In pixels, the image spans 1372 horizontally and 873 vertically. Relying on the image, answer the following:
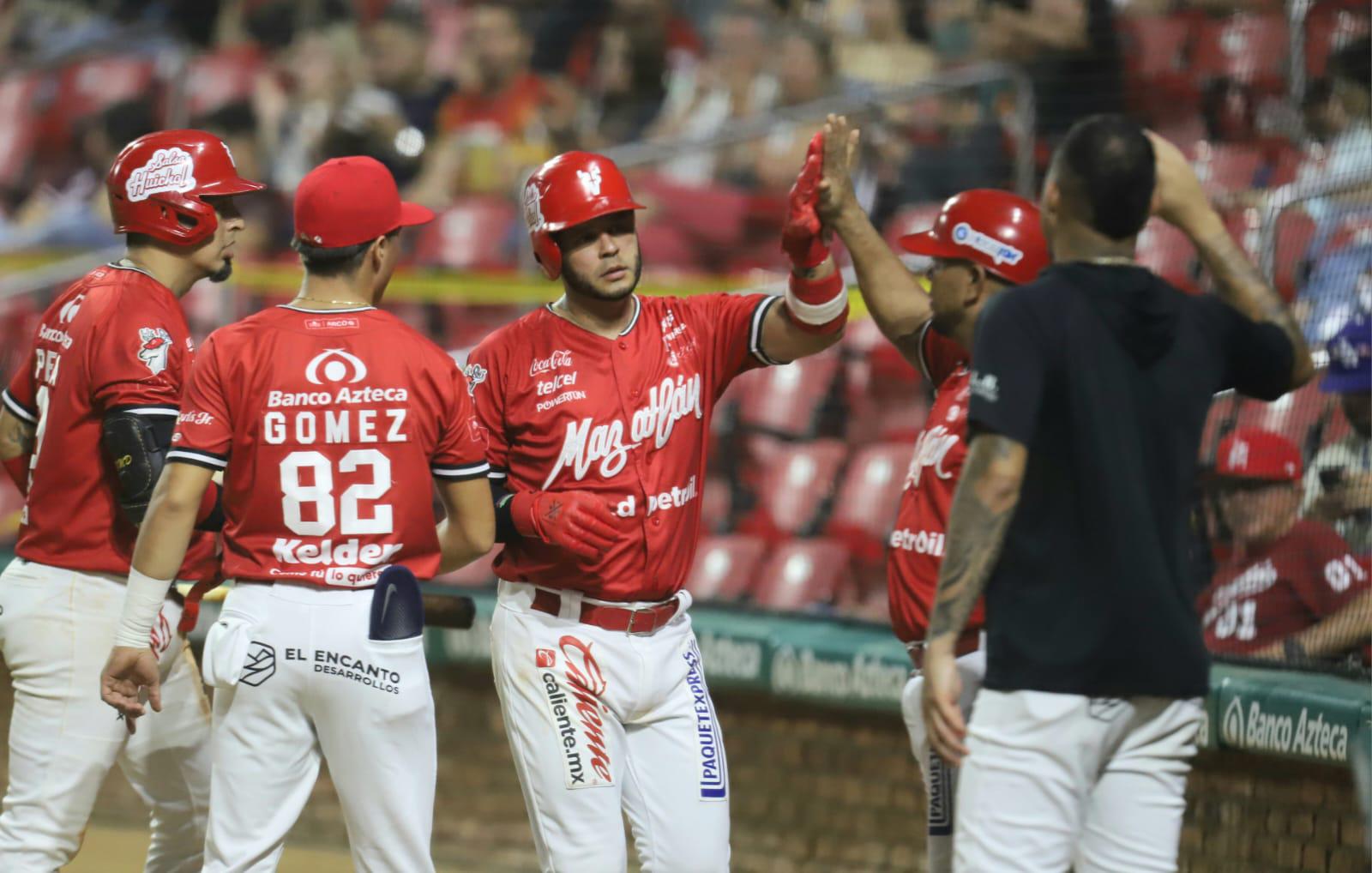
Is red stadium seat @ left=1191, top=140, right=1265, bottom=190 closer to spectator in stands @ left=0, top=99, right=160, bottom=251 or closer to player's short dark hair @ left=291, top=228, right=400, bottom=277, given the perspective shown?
player's short dark hair @ left=291, top=228, right=400, bottom=277

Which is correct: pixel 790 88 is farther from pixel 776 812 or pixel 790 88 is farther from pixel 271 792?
pixel 271 792

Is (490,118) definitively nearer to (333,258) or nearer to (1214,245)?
Answer: (333,258)

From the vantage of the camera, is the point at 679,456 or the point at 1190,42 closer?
the point at 679,456

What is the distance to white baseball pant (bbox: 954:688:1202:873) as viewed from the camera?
288cm

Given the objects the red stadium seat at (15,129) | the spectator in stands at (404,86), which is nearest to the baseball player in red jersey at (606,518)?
the spectator in stands at (404,86)

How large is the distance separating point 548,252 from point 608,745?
119 cm

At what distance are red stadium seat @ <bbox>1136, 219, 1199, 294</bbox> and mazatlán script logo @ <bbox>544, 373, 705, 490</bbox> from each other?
8.14 feet

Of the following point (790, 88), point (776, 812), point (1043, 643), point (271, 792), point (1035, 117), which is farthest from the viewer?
point (790, 88)

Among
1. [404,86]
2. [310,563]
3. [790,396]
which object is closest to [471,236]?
[404,86]

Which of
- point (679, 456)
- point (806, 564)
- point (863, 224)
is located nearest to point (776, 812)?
point (806, 564)

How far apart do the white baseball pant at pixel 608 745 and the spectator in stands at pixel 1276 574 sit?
1.85 metres

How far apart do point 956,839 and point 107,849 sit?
15.2 ft

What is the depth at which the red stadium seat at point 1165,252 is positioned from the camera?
227 inches

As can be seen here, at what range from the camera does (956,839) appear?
117 inches
